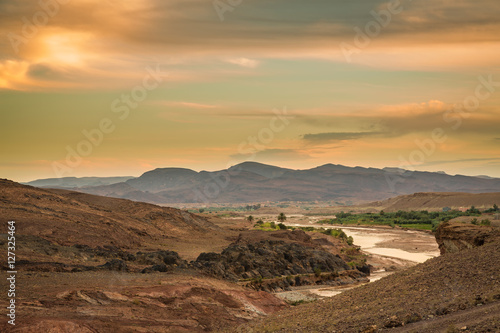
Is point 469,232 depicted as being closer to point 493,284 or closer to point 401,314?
point 493,284

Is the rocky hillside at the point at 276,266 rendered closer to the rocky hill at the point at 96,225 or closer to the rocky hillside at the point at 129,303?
the rocky hillside at the point at 129,303

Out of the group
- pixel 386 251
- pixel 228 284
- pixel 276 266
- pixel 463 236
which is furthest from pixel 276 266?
pixel 386 251

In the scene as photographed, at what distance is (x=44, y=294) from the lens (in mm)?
30531

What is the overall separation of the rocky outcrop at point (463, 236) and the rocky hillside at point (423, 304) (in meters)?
3.42

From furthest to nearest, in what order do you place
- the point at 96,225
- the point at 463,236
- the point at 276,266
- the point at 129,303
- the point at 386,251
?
the point at 386,251, the point at 96,225, the point at 276,266, the point at 463,236, the point at 129,303

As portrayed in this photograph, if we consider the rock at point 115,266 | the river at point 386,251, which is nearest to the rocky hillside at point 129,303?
the rock at point 115,266

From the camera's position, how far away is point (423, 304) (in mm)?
22203

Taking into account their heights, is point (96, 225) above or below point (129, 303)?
above

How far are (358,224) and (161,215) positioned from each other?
85.6 metres

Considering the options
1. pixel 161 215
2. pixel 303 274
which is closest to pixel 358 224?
pixel 161 215

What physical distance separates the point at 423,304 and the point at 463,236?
1227 centimetres

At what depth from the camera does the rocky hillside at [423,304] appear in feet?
61.9

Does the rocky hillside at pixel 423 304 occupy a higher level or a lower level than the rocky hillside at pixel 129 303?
higher

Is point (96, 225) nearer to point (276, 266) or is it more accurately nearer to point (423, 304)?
point (276, 266)
